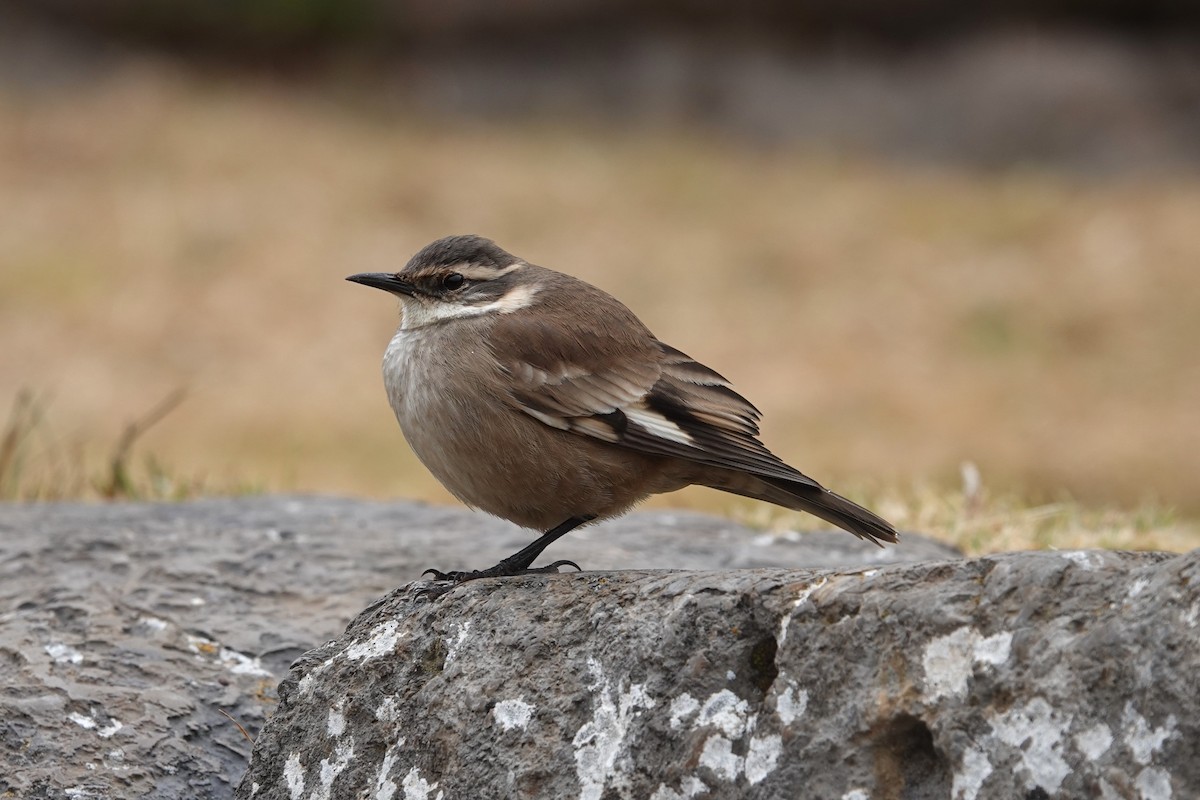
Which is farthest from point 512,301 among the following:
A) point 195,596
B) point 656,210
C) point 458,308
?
point 656,210

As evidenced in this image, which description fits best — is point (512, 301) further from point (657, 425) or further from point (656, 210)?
point (656, 210)

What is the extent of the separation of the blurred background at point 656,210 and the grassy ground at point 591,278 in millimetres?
54

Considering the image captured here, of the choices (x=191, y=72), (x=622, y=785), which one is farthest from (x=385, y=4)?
(x=622, y=785)

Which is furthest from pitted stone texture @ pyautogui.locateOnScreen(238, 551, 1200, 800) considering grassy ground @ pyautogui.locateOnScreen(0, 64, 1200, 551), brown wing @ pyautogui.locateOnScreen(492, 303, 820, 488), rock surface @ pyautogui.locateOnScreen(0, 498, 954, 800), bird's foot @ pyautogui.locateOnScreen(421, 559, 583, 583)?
grassy ground @ pyautogui.locateOnScreen(0, 64, 1200, 551)

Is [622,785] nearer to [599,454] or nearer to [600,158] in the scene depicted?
[599,454]

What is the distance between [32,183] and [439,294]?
1634cm

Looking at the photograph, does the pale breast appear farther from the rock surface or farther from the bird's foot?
the rock surface

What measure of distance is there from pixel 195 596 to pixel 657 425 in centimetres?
187

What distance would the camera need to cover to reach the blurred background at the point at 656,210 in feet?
47.0

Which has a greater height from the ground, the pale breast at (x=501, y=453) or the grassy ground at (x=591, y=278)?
the grassy ground at (x=591, y=278)

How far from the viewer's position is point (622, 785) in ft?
10.6

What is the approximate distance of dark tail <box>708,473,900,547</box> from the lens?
4.27 meters

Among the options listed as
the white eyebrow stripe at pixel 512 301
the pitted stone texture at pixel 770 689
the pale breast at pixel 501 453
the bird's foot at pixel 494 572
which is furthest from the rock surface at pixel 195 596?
the white eyebrow stripe at pixel 512 301

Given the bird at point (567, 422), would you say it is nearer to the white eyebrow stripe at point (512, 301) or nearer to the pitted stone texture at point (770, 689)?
the white eyebrow stripe at point (512, 301)
